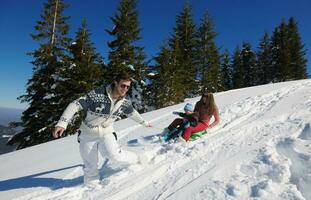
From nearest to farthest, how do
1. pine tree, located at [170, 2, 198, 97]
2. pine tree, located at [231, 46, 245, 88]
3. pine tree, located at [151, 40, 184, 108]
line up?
pine tree, located at [151, 40, 184, 108], pine tree, located at [170, 2, 198, 97], pine tree, located at [231, 46, 245, 88]

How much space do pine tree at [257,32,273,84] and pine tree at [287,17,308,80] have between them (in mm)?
3090

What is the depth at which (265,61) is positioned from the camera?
44312 millimetres

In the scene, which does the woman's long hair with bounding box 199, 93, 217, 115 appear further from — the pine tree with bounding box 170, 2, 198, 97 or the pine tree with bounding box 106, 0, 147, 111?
the pine tree with bounding box 170, 2, 198, 97

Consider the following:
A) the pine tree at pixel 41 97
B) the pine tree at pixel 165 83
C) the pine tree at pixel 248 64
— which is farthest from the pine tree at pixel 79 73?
the pine tree at pixel 248 64

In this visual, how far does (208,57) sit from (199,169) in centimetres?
2876

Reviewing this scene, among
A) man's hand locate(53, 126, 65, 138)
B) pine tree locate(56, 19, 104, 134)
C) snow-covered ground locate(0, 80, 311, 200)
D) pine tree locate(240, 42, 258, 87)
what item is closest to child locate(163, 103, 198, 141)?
snow-covered ground locate(0, 80, 311, 200)

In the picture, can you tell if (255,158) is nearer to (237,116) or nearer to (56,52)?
(237,116)

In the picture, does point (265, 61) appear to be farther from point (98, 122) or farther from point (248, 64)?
point (98, 122)

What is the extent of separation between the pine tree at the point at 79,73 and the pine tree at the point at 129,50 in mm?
2154

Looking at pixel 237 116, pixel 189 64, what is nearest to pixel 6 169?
pixel 237 116

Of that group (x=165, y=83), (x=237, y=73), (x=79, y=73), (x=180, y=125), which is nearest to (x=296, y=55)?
(x=237, y=73)

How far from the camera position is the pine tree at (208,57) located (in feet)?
103

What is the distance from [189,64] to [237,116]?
2072cm

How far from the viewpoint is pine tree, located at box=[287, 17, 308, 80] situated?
134 feet
